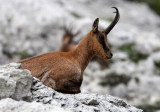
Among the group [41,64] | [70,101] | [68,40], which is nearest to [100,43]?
[41,64]

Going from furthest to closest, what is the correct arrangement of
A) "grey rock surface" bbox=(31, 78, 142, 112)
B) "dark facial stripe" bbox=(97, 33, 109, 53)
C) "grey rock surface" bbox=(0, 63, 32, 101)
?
"dark facial stripe" bbox=(97, 33, 109, 53), "grey rock surface" bbox=(31, 78, 142, 112), "grey rock surface" bbox=(0, 63, 32, 101)

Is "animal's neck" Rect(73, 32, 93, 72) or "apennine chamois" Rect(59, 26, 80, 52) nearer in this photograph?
"animal's neck" Rect(73, 32, 93, 72)

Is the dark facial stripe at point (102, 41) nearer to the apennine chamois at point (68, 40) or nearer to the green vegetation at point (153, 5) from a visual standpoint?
the apennine chamois at point (68, 40)

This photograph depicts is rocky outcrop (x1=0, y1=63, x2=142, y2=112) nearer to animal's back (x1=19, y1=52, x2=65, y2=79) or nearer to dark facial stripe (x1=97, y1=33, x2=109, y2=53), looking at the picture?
animal's back (x1=19, y1=52, x2=65, y2=79)

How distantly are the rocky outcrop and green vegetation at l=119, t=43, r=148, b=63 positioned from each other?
656 inches

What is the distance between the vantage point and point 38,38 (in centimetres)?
2453

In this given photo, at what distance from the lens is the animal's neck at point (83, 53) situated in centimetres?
1010

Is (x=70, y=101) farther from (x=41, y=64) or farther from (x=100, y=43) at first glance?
(x=100, y=43)

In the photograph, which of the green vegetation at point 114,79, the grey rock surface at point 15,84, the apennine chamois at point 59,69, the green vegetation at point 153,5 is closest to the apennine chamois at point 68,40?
the green vegetation at point 114,79

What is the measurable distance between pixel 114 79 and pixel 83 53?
11.8 m

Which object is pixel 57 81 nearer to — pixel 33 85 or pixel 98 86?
pixel 33 85

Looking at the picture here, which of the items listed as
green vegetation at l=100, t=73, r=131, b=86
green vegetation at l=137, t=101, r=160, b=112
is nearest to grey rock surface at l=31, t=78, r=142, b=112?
green vegetation at l=137, t=101, r=160, b=112

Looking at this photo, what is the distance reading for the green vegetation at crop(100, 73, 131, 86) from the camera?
21380 millimetres

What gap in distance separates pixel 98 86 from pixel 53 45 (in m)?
5.51
